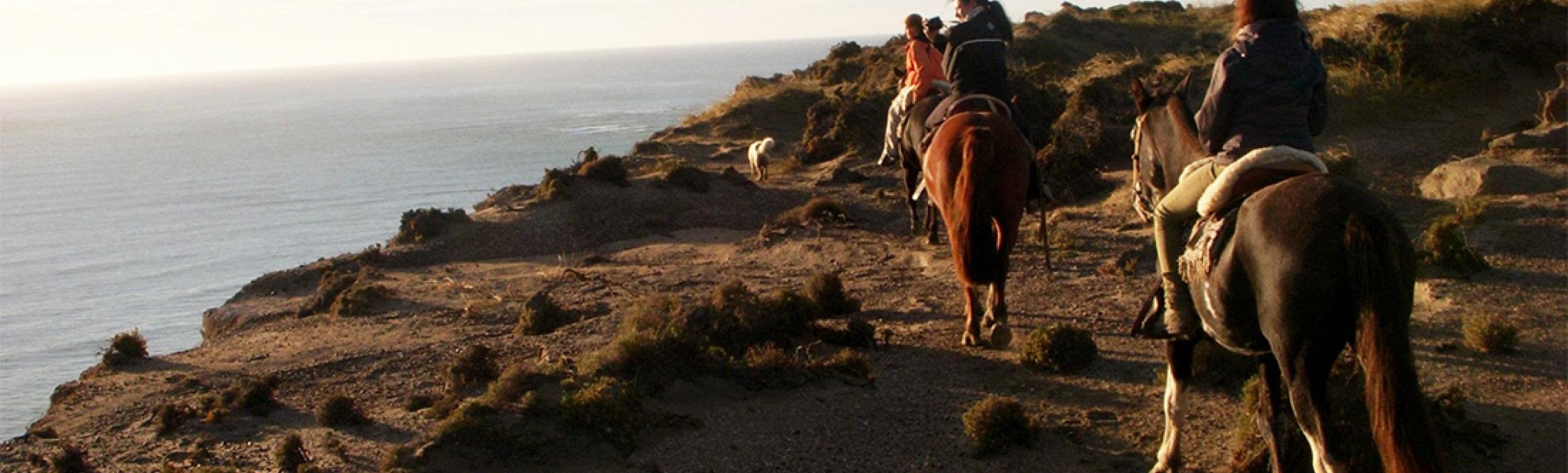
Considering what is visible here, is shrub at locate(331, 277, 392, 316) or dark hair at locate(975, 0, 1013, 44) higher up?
dark hair at locate(975, 0, 1013, 44)

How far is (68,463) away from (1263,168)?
27.2 feet

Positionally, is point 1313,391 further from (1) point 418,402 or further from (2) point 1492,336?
(1) point 418,402

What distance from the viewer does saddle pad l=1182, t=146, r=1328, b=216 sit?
5.80 metres

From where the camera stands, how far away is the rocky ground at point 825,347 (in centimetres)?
812

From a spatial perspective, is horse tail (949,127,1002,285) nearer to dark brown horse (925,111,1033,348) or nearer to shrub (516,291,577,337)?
dark brown horse (925,111,1033,348)

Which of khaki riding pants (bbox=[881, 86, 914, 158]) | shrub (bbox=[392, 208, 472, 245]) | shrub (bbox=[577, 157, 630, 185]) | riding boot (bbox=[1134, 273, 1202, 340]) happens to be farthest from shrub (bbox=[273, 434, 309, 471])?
shrub (bbox=[577, 157, 630, 185])

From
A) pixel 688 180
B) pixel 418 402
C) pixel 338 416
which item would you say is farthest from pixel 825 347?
Result: pixel 688 180

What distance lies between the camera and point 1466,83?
18250 mm

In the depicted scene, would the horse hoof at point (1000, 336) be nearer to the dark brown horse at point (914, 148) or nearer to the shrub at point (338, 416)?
the dark brown horse at point (914, 148)

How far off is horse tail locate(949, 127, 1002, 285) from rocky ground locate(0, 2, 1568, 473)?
772 millimetres

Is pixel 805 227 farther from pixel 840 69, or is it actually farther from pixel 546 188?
pixel 840 69

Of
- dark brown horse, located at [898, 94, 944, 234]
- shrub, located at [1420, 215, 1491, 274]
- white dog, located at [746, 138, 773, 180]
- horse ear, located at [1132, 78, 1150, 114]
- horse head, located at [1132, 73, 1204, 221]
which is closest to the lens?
horse head, located at [1132, 73, 1204, 221]

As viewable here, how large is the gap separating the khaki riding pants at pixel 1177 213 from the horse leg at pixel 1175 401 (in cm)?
49

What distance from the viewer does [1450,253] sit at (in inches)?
432
